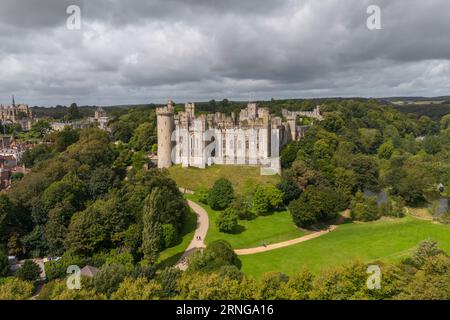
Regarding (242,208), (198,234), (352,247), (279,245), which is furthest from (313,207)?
(198,234)

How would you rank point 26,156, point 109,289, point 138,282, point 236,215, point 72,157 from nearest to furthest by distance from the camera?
1. point 138,282
2. point 109,289
3. point 236,215
4. point 72,157
5. point 26,156

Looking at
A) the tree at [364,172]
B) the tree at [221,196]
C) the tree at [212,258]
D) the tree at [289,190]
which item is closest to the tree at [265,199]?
the tree at [289,190]

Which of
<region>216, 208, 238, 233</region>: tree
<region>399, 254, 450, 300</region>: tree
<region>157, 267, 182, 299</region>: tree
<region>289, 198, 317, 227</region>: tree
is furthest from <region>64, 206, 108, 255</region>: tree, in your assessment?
<region>399, 254, 450, 300</region>: tree

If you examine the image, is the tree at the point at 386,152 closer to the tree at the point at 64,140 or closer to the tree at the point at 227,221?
the tree at the point at 227,221

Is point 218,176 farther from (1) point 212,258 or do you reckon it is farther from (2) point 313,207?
(1) point 212,258

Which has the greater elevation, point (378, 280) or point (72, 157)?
point (72, 157)
